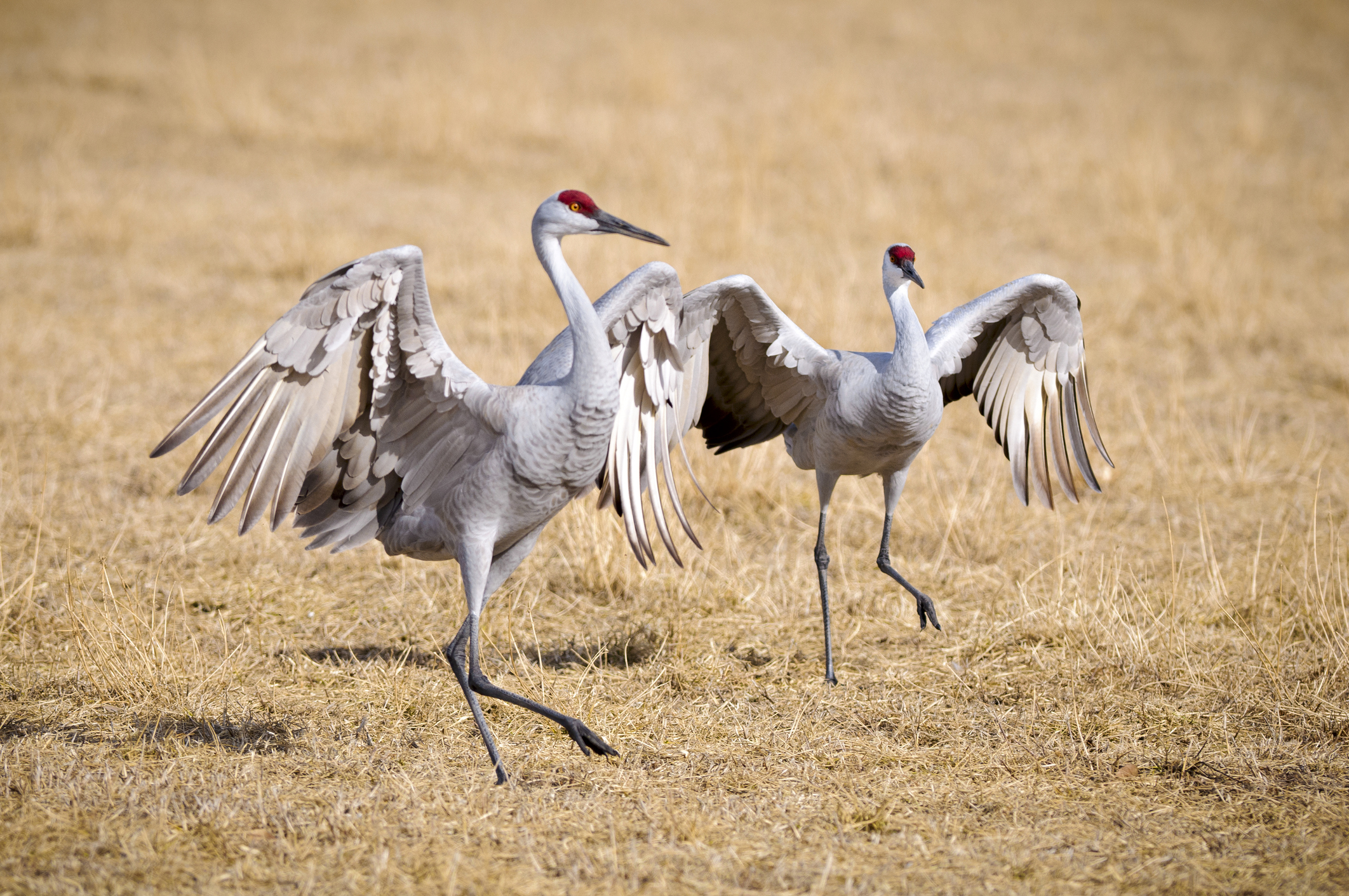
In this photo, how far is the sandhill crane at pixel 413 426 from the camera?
3.40 m

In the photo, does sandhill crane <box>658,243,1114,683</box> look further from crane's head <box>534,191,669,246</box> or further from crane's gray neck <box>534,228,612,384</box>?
crane's gray neck <box>534,228,612,384</box>

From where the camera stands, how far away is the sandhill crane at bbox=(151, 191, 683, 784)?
340cm

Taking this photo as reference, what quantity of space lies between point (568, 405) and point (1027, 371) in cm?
212

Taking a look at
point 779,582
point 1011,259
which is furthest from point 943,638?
point 1011,259

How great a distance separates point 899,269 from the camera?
14.9 ft

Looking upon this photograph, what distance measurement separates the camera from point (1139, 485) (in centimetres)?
598

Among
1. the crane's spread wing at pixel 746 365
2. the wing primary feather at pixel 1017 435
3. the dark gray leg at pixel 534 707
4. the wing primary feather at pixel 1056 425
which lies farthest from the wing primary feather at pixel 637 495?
the wing primary feather at pixel 1056 425

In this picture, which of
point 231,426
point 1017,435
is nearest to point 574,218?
point 231,426

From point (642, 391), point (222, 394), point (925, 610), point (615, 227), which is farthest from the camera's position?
point (925, 610)

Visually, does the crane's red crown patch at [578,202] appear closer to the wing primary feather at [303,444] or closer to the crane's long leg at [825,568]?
the wing primary feather at [303,444]

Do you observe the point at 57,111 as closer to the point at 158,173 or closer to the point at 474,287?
the point at 158,173

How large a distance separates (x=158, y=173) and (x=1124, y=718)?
9.29m

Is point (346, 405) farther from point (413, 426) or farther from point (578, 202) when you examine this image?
point (578, 202)

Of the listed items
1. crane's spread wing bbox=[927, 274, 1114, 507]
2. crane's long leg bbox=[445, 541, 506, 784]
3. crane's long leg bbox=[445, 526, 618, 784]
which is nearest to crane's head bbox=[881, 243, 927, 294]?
crane's spread wing bbox=[927, 274, 1114, 507]
